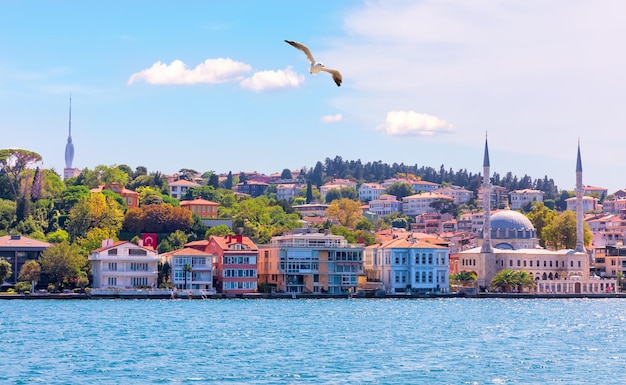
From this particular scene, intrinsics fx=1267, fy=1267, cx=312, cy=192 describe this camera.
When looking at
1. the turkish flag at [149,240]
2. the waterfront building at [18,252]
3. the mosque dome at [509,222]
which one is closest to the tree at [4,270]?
the waterfront building at [18,252]

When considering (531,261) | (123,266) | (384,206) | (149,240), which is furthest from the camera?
(384,206)

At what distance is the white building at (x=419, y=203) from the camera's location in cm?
14975

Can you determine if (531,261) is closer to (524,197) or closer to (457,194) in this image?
(457,194)

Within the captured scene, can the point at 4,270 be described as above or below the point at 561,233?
below

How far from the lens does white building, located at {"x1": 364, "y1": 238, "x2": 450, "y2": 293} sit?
75.4 metres

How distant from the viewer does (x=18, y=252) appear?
69062 millimetres

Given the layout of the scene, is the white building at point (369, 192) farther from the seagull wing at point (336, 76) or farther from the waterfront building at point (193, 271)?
the seagull wing at point (336, 76)

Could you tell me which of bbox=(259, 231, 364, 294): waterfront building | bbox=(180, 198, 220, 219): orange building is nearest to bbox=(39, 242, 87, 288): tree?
bbox=(259, 231, 364, 294): waterfront building

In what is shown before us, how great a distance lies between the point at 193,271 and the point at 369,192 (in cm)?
9473

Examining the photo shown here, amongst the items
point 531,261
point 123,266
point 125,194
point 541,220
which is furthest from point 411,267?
point 125,194

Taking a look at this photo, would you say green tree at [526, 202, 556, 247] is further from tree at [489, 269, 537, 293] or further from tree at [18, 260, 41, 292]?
tree at [18, 260, 41, 292]

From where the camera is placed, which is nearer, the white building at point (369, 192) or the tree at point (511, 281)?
the tree at point (511, 281)

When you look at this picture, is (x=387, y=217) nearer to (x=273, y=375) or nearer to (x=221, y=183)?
(x=221, y=183)

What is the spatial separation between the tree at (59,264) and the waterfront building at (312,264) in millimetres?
11353
